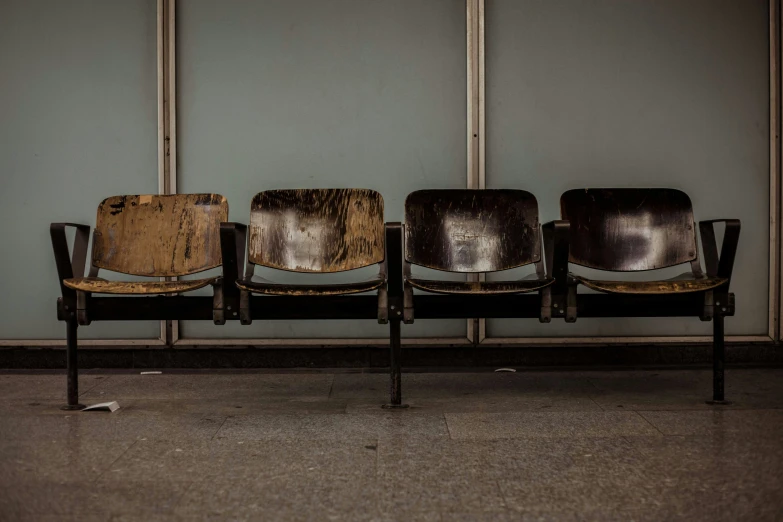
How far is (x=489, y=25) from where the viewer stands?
3688mm

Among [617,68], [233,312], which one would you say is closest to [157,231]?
[233,312]

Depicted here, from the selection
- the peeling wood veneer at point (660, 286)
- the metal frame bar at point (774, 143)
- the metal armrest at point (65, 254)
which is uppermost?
the metal frame bar at point (774, 143)

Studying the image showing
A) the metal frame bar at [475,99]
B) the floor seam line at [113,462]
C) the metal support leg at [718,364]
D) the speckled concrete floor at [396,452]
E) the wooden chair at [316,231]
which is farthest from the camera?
the metal frame bar at [475,99]

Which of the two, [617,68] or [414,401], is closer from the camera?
[414,401]

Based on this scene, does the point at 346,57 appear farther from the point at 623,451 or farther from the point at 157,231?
the point at 623,451

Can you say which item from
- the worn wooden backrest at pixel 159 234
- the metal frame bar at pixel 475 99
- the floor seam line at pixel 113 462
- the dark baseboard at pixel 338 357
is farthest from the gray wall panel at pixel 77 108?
the metal frame bar at pixel 475 99

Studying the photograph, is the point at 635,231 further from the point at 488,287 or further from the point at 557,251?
the point at 488,287

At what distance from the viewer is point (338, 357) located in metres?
3.70

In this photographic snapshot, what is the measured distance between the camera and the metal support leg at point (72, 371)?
2.78 m

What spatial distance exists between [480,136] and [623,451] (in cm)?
207

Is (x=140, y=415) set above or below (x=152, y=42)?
below

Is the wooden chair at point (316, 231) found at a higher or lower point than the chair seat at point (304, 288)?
higher

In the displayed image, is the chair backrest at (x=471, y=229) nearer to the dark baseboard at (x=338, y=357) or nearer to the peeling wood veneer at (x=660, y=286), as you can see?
the peeling wood veneer at (x=660, y=286)

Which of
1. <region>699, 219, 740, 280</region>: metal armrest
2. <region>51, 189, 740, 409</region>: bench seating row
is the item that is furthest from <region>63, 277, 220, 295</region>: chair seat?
<region>699, 219, 740, 280</region>: metal armrest
